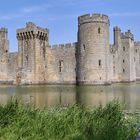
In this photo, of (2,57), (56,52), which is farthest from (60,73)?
(2,57)

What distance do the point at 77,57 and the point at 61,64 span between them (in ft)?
11.3

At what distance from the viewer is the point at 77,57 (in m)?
38.2

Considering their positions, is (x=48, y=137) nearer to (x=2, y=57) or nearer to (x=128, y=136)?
(x=128, y=136)

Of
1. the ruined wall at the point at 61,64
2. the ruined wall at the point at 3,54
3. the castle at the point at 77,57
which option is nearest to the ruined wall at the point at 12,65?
the castle at the point at 77,57

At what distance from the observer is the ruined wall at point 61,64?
39.1 m

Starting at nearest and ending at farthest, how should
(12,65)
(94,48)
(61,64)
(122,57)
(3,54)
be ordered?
(94,48), (61,64), (122,57), (12,65), (3,54)

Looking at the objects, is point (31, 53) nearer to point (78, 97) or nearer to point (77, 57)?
point (77, 57)

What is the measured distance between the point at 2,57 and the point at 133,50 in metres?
18.1

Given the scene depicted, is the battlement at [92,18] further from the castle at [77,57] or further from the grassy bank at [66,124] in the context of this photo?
the grassy bank at [66,124]

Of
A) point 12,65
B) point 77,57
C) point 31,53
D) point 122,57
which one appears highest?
point 31,53

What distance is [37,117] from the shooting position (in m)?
7.60

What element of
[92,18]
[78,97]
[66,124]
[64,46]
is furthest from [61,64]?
[66,124]

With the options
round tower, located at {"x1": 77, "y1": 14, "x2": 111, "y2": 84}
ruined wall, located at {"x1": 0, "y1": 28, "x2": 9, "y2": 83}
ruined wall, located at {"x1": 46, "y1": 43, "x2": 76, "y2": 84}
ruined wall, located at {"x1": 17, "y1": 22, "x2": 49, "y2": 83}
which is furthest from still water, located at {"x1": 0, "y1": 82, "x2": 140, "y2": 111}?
ruined wall, located at {"x1": 0, "y1": 28, "x2": 9, "y2": 83}

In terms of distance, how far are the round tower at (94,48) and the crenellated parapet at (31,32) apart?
7488mm
